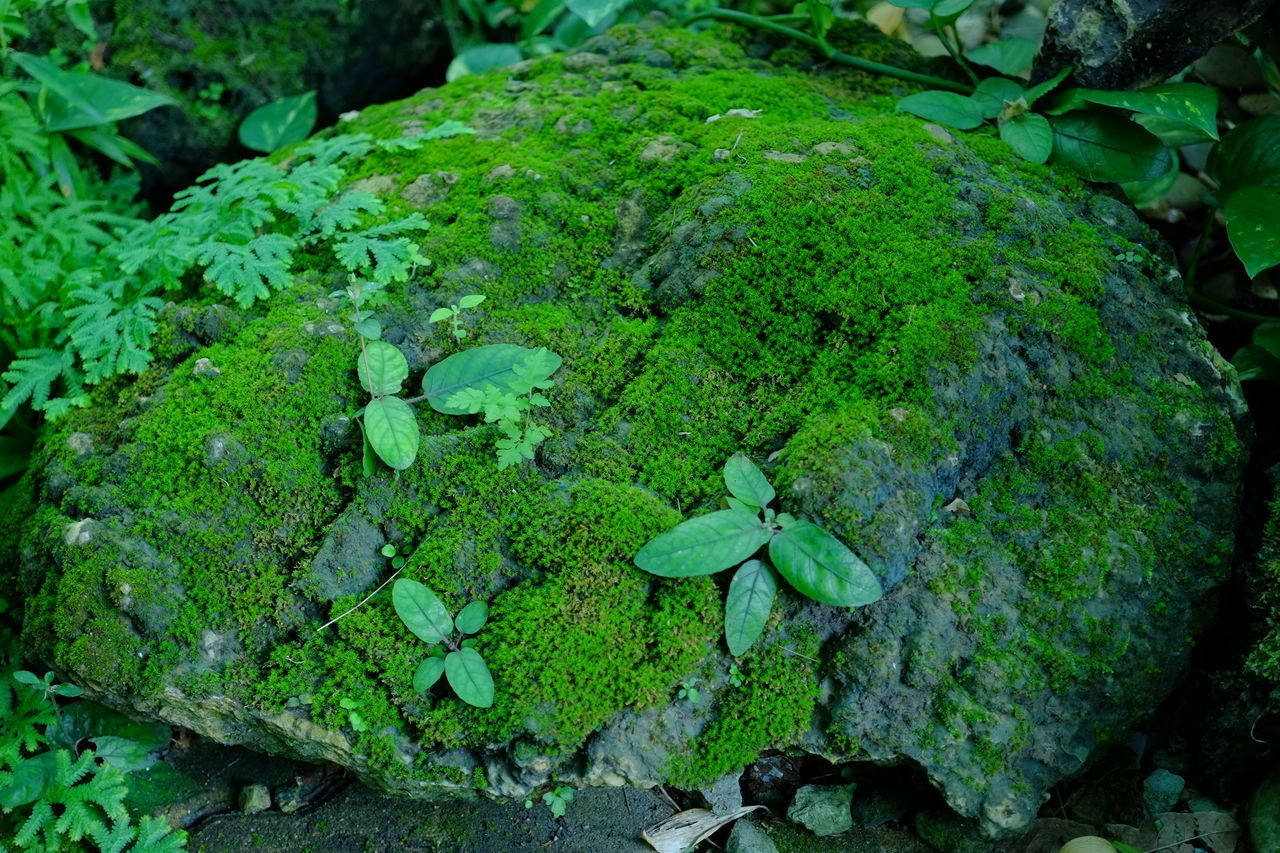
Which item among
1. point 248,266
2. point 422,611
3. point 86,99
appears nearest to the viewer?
point 422,611

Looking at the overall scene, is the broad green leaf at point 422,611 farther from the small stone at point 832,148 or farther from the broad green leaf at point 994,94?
the broad green leaf at point 994,94

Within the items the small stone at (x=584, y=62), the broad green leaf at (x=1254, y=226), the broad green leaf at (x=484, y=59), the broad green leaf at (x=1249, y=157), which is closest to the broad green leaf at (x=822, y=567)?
the broad green leaf at (x=1254, y=226)

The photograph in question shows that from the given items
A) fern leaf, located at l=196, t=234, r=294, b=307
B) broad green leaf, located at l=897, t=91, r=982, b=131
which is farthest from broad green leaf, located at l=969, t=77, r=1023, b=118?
fern leaf, located at l=196, t=234, r=294, b=307

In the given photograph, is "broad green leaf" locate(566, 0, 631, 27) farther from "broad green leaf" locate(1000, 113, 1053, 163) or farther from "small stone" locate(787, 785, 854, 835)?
"small stone" locate(787, 785, 854, 835)

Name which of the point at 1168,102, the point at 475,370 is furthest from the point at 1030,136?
the point at 475,370

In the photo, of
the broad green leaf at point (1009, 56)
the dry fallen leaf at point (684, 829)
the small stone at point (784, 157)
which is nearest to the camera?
the dry fallen leaf at point (684, 829)

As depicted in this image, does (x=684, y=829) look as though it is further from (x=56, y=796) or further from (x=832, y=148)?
(x=832, y=148)
